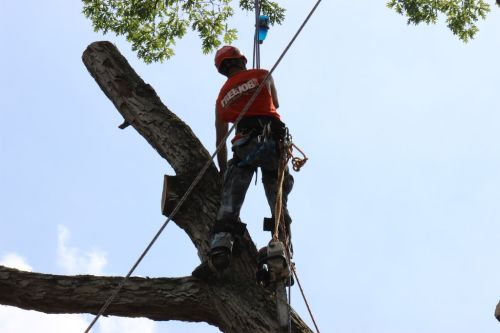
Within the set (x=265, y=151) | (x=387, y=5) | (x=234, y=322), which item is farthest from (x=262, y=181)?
(x=387, y=5)

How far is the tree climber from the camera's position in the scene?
3.89m

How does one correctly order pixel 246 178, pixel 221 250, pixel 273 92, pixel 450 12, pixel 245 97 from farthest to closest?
pixel 450 12 < pixel 273 92 < pixel 245 97 < pixel 246 178 < pixel 221 250

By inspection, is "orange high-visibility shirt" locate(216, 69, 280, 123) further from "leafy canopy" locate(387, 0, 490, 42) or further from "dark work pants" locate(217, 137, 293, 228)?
"leafy canopy" locate(387, 0, 490, 42)

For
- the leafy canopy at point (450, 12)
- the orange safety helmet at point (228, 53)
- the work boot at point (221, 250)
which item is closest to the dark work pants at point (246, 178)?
the work boot at point (221, 250)

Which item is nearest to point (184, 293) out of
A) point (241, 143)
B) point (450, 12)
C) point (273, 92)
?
point (241, 143)

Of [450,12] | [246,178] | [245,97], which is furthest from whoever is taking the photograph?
[450,12]

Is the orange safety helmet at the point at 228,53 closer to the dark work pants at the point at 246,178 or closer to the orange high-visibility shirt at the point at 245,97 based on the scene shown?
the orange high-visibility shirt at the point at 245,97

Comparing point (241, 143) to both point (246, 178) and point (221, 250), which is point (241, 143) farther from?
point (221, 250)

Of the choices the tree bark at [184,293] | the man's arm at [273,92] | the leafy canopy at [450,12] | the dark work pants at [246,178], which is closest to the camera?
the tree bark at [184,293]

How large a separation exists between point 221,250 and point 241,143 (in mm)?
789

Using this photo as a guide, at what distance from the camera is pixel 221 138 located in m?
4.61

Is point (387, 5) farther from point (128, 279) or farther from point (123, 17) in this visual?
point (128, 279)

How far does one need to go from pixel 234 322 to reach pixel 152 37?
16.0 feet

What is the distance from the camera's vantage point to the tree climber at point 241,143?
389 cm
